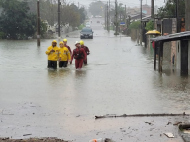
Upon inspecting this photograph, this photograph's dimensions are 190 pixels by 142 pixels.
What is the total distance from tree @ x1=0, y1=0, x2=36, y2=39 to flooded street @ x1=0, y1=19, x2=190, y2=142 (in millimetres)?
38692

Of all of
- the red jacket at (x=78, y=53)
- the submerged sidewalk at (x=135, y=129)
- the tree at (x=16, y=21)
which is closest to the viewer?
the submerged sidewalk at (x=135, y=129)

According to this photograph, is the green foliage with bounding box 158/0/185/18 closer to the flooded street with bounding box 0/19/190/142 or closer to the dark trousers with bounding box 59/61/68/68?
the dark trousers with bounding box 59/61/68/68

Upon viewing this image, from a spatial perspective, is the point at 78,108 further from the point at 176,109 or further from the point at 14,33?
the point at 14,33

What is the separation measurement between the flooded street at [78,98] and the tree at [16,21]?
38.7 meters

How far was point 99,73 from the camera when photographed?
20.7 metres

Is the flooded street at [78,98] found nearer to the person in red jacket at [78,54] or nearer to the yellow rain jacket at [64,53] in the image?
the person in red jacket at [78,54]

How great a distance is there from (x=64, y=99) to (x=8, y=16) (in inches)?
1893

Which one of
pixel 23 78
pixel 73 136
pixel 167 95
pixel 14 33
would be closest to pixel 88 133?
pixel 73 136

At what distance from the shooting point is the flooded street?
987cm

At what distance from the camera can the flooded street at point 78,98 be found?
9867 millimetres

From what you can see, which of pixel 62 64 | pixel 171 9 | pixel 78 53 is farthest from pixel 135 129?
pixel 171 9

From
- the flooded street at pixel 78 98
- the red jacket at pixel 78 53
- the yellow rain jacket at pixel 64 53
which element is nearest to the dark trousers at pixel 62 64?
the yellow rain jacket at pixel 64 53

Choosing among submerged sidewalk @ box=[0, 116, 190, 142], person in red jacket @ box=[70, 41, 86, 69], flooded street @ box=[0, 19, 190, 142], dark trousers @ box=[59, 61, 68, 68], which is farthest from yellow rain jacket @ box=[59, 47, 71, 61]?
submerged sidewalk @ box=[0, 116, 190, 142]

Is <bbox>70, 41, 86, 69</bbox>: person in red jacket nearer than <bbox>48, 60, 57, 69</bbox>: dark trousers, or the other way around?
<bbox>70, 41, 86, 69</bbox>: person in red jacket
